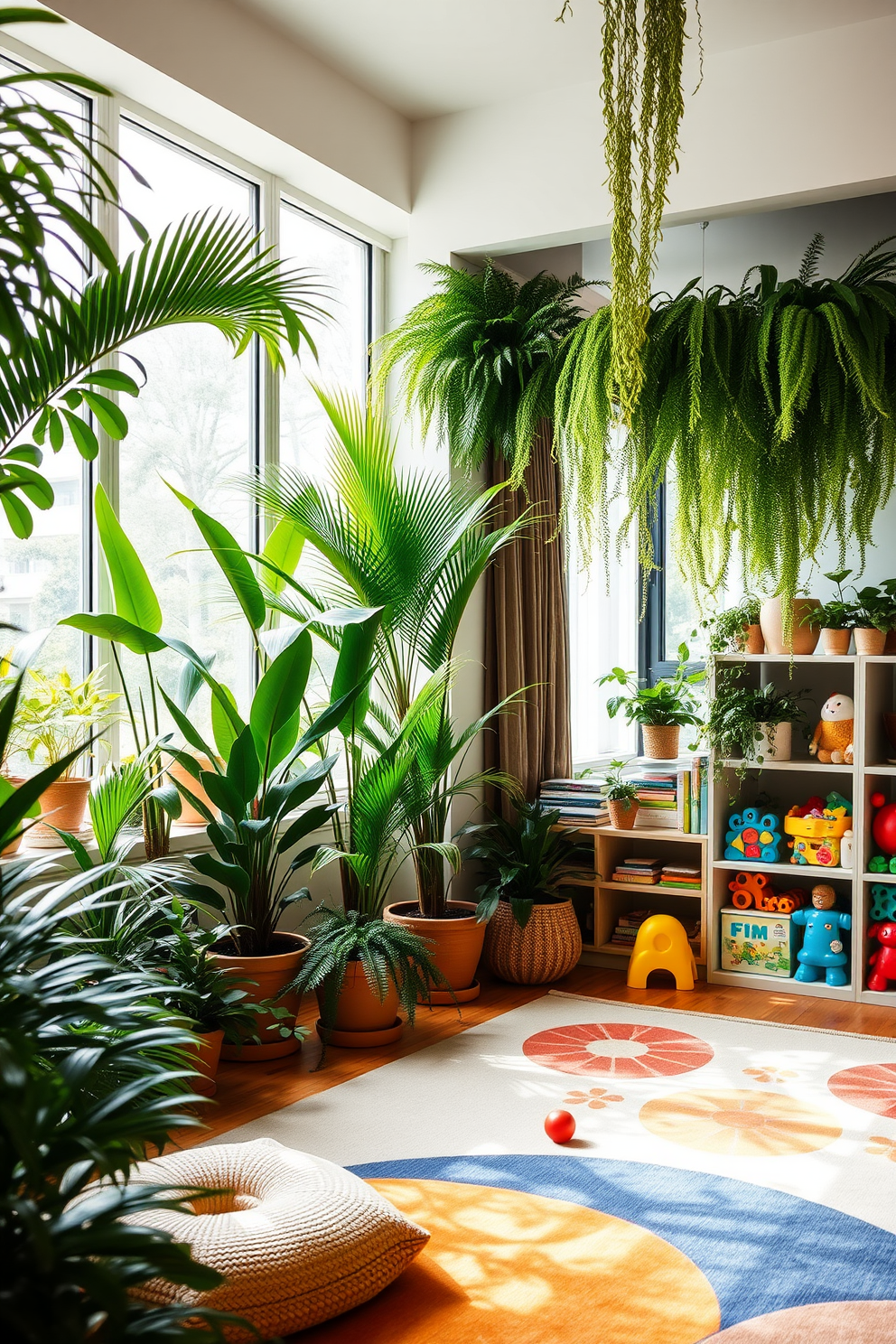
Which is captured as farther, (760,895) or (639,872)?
(639,872)

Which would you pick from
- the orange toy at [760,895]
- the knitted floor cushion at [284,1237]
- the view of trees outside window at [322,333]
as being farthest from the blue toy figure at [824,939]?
the view of trees outside window at [322,333]

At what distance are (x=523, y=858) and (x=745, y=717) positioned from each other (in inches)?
33.9

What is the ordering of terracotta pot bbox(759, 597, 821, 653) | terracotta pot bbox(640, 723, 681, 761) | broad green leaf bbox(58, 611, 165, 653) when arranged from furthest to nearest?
terracotta pot bbox(640, 723, 681, 761), terracotta pot bbox(759, 597, 821, 653), broad green leaf bbox(58, 611, 165, 653)

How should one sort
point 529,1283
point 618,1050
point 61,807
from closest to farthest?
point 529,1283 < point 61,807 < point 618,1050

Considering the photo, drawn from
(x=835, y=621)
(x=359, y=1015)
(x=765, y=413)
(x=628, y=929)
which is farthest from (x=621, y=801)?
(x=765, y=413)

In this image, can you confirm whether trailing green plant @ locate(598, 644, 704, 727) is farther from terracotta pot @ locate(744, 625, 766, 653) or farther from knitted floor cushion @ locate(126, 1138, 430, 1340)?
knitted floor cushion @ locate(126, 1138, 430, 1340)

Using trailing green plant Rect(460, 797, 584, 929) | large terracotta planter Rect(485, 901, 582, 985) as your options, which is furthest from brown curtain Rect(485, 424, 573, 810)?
large terracotta planter Rect(485, 901, 582, 985)

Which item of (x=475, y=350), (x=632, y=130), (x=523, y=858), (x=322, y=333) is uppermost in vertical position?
(x=322, y=333)

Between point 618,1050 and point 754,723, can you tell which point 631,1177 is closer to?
point 618,1050

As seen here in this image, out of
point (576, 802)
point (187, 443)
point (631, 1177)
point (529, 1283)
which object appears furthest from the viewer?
point (576, 802)

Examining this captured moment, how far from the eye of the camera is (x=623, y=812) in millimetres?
4039

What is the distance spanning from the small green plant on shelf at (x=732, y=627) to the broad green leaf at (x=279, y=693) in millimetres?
1519

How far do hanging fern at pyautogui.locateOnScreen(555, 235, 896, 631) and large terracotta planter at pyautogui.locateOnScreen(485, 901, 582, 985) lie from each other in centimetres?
125

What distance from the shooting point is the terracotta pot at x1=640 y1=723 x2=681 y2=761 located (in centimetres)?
423
